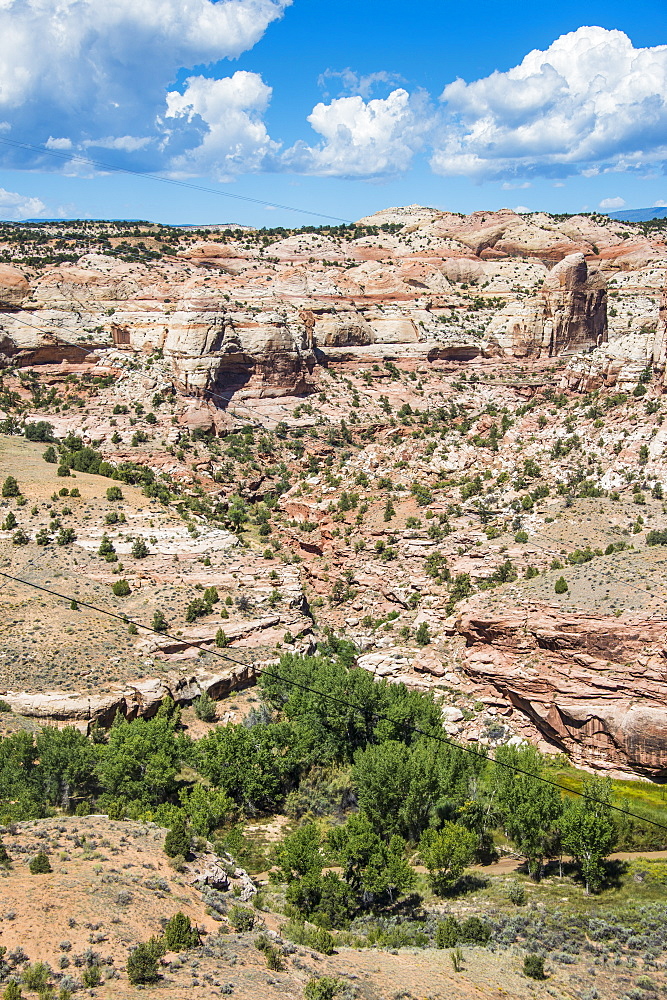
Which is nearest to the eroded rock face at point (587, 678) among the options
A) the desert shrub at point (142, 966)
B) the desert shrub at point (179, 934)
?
the desert shrub at point (179, 934)

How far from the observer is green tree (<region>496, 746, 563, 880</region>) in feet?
92.4

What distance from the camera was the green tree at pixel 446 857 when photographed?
87.7ft

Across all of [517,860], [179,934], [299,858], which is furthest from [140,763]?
[517,860]

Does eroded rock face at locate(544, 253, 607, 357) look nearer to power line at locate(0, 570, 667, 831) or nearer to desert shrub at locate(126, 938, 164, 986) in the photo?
power line at locate(0, 570, 667, 831)

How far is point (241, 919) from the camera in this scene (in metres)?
21.0

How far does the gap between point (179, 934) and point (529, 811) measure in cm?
1432

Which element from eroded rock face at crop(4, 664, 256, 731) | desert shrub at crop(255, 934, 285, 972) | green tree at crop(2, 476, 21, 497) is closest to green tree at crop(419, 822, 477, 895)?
desert shrub at crop(255, 934, 285, 972)

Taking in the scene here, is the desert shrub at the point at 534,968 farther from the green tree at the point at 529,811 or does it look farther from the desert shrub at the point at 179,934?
the desert shrub at the point at 179,934

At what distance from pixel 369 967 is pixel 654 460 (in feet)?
124

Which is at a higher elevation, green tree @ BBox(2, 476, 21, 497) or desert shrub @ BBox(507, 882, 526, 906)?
green tree @ BBox(2, 476, 21, 497)

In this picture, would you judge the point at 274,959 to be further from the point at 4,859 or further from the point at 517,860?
the point at 517,860

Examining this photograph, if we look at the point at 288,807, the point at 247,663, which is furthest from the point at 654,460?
the point at 288,807

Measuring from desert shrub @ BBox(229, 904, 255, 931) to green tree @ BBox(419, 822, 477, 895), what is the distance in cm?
785

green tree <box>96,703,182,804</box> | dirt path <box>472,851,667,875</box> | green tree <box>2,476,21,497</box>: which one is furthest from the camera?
green tree <box>2,476,21,497</box>
